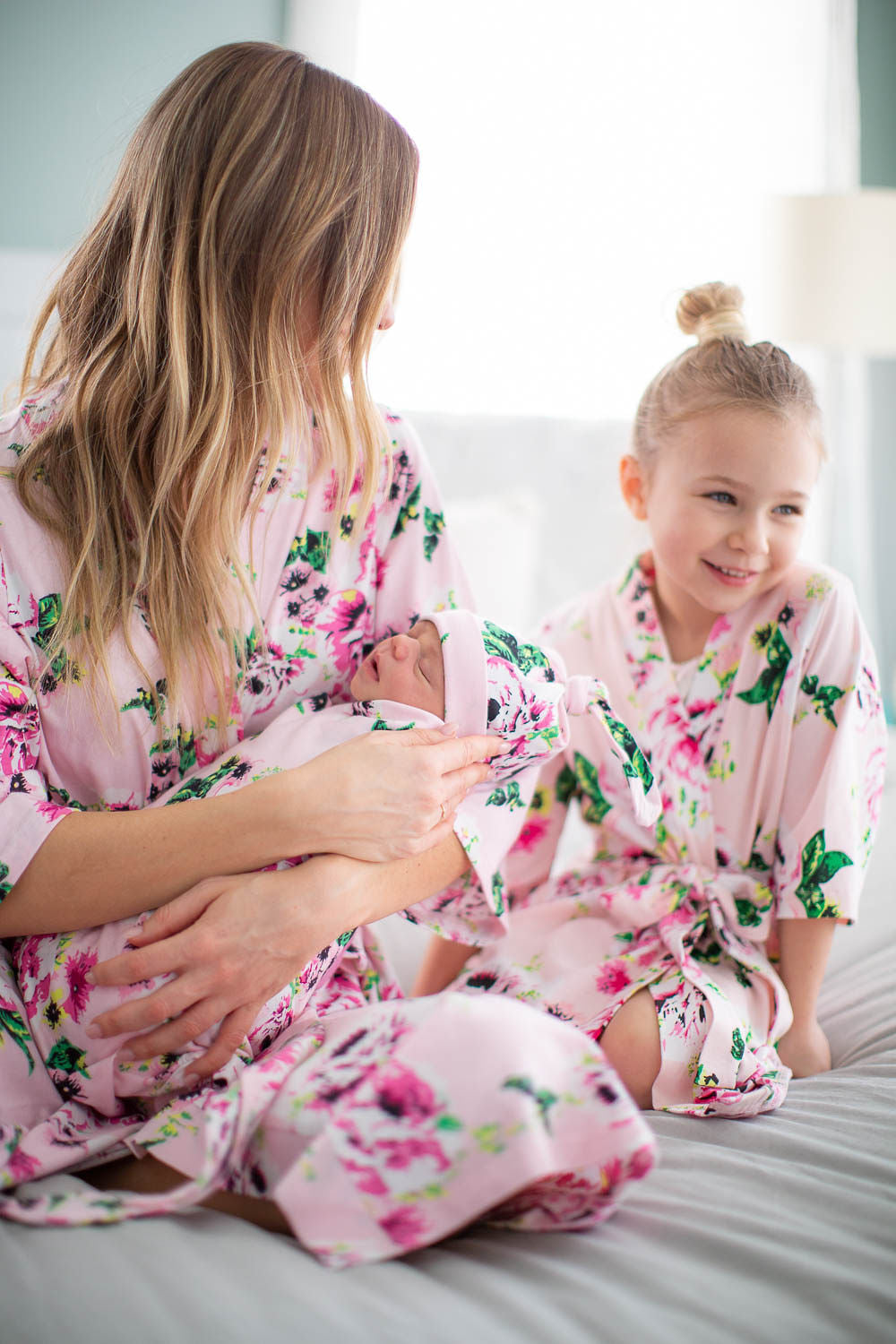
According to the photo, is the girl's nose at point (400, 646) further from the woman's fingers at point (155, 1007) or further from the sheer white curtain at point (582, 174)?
the sheer white curtain at point (582, 174)

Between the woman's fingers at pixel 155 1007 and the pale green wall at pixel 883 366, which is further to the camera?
the pale green wall at pixel 883 366

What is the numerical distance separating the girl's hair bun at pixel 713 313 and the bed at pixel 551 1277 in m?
1.01

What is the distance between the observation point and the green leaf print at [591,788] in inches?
54.1

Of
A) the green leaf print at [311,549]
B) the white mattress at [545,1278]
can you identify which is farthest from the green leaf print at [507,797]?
the white mattress at [545,1278]

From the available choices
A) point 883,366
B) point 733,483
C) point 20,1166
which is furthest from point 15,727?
point 883,366

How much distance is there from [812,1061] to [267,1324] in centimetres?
77

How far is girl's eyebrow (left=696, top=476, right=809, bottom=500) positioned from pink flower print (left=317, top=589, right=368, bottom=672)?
1.51ft

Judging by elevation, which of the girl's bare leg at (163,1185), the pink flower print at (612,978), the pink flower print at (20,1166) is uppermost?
the pink flower print at (20,1166)

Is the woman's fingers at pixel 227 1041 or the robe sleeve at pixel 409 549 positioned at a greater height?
the robe sleeve at pixel 409 549

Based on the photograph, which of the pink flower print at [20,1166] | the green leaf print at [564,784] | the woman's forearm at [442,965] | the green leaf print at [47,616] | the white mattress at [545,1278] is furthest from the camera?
the green leaf print at [564,784]

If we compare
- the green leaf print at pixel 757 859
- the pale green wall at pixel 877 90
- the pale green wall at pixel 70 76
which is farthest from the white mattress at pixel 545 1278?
the pale green wall at pixel 877 90

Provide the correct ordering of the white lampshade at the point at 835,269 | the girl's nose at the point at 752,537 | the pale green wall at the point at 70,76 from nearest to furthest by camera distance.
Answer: the girl's nose at the point at 752,537 < the pale green wall at the point at 70,76 < the white lampshade at the point at 835,269

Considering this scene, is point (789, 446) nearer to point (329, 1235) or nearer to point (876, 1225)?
point (876, 1225)

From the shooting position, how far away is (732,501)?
1.26 metres
